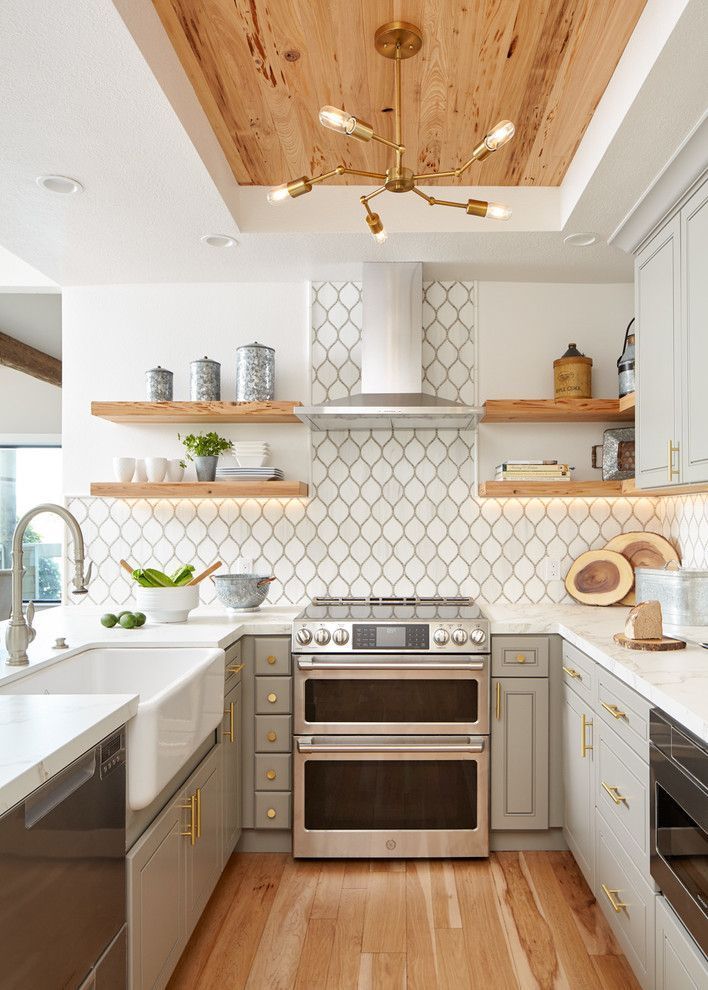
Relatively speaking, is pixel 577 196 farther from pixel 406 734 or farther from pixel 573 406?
pixel 406 734

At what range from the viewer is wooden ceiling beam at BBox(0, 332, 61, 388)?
17.1ft

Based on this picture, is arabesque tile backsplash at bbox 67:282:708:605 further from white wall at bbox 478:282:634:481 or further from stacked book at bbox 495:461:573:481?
stacked book at bbox 495:461:573:481

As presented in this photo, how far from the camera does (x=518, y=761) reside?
9.30 feet

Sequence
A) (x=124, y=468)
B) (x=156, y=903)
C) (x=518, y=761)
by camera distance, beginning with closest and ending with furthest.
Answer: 1. (x=156, y=903)
2. (x=518, y=761)
3. (x=124, y=468)

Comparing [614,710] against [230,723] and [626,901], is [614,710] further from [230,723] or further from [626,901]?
[230,723]

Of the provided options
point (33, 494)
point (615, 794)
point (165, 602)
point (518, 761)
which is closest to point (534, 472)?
point (518, 761)

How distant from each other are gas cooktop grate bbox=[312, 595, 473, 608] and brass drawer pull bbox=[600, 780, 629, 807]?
113 cm

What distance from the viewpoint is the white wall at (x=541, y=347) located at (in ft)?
11.3

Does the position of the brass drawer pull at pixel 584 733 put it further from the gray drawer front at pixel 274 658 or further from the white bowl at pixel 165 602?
the white bowl at pixel 165 602

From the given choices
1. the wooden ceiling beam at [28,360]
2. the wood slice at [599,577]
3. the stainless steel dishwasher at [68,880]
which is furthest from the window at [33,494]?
the stainless steel dishwasher at [68,880]

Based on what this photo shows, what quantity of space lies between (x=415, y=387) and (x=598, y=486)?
3.01ft

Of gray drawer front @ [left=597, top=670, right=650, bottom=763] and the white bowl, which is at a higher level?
the white bowl

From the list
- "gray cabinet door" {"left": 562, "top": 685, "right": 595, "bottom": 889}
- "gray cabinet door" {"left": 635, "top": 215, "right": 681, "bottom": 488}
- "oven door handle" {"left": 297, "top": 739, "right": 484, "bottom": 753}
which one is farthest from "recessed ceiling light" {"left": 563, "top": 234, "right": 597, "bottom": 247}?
"oven door handle" {"left": 297, "top": 739, "right": 484, "bottom": 753}

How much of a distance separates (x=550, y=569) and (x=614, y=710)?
1.32 m
